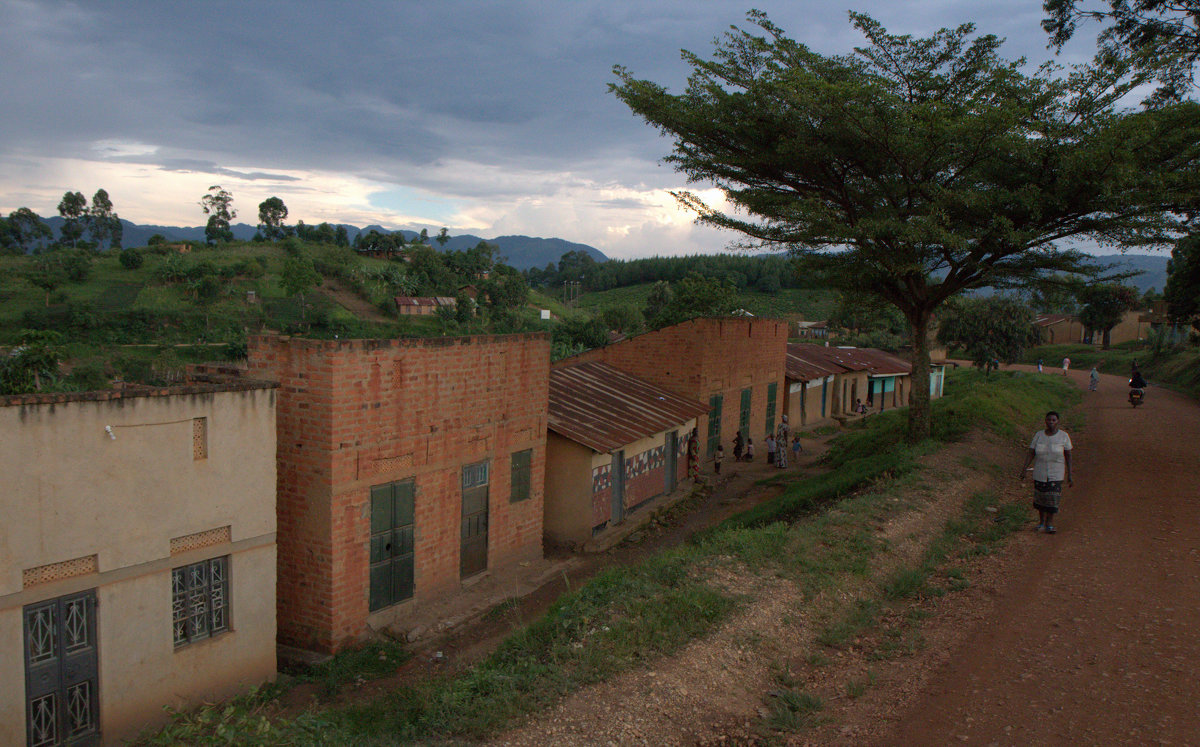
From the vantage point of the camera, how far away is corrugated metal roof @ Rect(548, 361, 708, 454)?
1379 centimetres

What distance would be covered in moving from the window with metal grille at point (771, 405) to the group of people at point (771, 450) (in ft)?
8.12

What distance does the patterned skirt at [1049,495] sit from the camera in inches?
361

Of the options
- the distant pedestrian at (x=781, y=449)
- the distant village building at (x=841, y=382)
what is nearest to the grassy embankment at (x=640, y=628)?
the distant pedestrian at (x=781, y=449)

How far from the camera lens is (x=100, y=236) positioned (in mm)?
96250

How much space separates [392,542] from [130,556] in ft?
11.0

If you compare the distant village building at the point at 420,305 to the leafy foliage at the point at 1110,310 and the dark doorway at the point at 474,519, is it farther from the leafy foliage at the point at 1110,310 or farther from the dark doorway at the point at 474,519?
the dark doorway at the point at 474,519

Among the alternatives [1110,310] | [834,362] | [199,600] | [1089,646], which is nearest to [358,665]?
[199,600]

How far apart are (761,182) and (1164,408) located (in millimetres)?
16628

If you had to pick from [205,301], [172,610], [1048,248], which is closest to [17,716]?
[172,610]

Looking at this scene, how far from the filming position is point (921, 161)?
13359mm

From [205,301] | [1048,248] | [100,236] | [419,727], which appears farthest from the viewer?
[100,236]

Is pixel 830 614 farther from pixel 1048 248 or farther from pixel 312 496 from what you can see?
pixel 1048 248

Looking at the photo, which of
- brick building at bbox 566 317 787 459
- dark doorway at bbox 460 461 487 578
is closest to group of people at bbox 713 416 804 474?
brick building at bbox 566 317 787 459

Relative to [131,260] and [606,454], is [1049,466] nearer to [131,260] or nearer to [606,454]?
[606,454]
